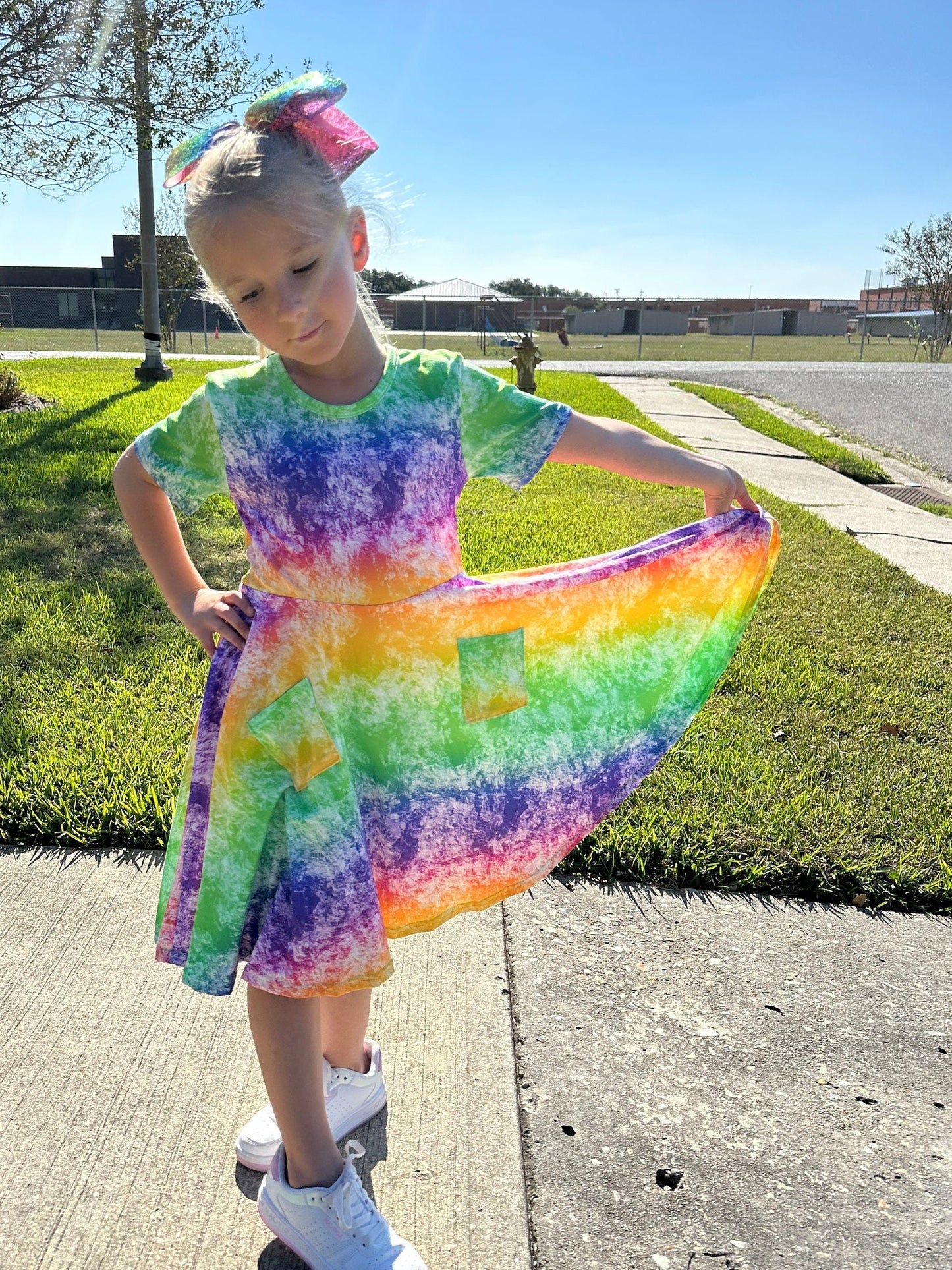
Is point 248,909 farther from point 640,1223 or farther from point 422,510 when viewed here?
point 640,1223

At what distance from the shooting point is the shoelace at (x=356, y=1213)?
1.59 meters

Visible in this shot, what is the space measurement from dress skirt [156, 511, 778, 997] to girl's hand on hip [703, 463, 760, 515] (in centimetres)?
25

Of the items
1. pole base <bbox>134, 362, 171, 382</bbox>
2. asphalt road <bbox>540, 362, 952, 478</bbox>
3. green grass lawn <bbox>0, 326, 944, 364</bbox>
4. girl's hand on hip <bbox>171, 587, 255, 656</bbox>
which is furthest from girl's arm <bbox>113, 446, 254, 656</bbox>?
green grass lawn <bbox>0, 326, 944, 364</bbox>

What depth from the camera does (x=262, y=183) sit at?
148cm

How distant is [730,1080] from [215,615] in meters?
1.30

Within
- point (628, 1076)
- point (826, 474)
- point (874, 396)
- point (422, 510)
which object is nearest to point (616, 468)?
point (422, 510)

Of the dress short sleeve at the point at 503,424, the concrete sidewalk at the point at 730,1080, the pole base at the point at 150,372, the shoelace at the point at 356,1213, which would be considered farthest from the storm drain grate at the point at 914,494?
the pole base at the point at 150,372

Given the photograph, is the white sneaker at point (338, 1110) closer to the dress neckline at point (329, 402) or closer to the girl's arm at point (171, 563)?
the girl's arm at point (171, 563)

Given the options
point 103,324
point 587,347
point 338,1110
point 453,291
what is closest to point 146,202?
point 338,1110

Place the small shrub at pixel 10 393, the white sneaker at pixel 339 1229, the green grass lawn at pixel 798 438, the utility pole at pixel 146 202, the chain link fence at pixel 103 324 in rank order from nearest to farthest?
the white sneaker at pixel 339 1229 < the green grass lawn at pixel 798 438 < the utility pole at pixel 146 202 < the small shrub at pixel 10 393 < the chain link fence at pixel 103 324

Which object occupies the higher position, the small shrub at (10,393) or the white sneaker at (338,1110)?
the small shrub at (10,393)

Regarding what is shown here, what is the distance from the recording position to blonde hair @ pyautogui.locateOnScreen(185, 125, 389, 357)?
1477mm

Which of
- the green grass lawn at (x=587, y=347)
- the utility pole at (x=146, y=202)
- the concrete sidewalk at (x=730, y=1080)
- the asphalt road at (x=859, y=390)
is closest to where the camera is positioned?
the concrete sidewalk at (x=730, y=1080)

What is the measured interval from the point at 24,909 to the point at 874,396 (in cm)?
1746
